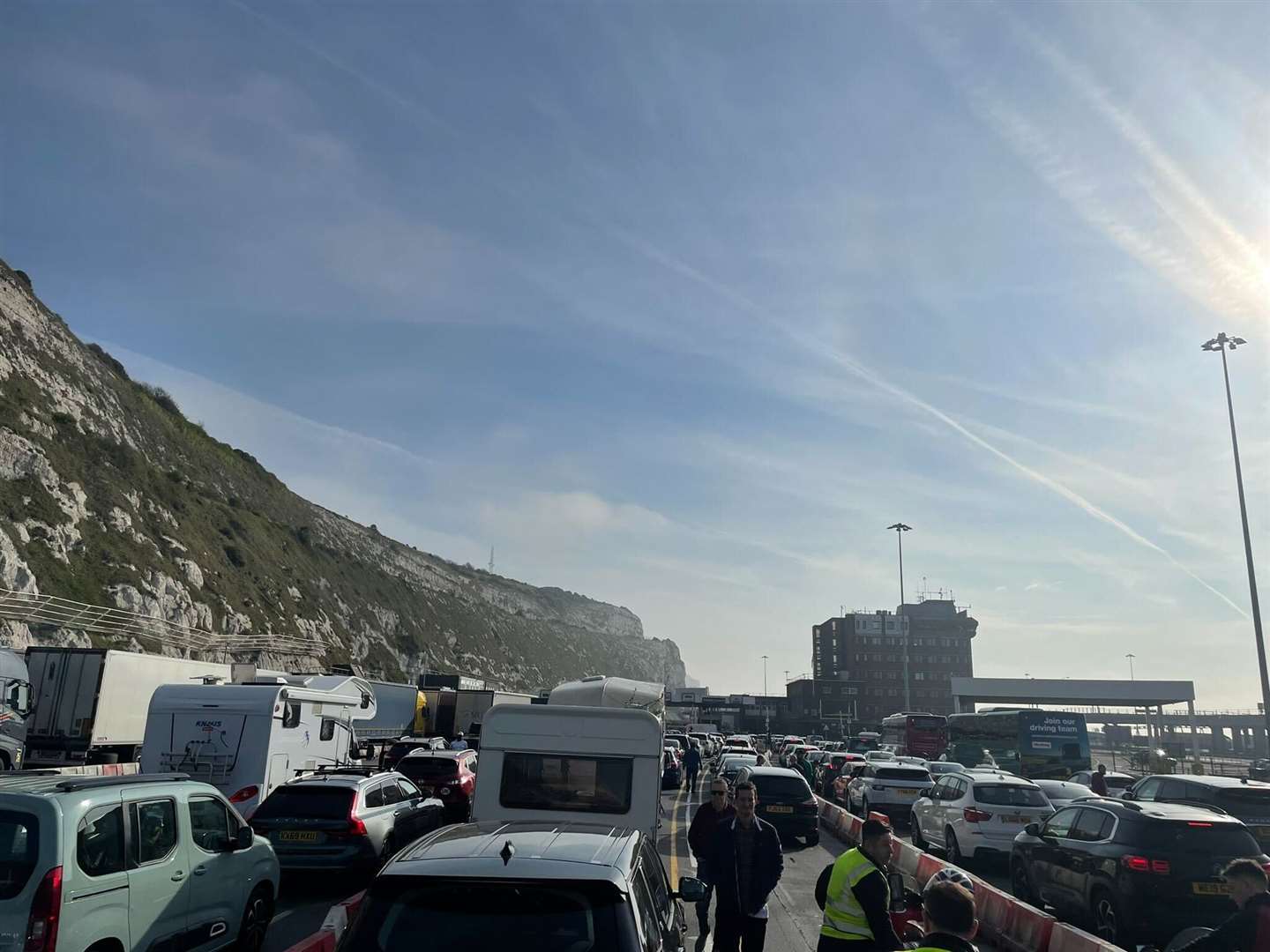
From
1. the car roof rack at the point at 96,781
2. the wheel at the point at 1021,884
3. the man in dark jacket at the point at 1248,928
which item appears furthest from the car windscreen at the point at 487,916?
the wheel at the point at 1021,884

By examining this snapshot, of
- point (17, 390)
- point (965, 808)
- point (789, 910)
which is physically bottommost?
point (789, 910)

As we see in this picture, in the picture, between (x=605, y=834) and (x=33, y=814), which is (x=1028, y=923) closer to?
(x=605, y=834)

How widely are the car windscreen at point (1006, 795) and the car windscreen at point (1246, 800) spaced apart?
2.78 metres

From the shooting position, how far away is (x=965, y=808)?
52.6 feet

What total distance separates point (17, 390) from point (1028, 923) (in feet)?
175

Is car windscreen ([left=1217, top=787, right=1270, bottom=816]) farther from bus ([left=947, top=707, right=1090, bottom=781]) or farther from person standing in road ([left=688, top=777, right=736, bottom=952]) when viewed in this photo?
bus ([left=947, top=707, right=1090, bottom=781])

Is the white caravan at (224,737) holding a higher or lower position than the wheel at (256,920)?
higher

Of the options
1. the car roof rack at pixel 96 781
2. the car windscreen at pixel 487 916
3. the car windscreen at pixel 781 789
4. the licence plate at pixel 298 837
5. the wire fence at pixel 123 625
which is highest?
the wire fence at pixel 123 625

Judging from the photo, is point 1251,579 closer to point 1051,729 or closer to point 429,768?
point 1051,729

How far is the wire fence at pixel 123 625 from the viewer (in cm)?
3638

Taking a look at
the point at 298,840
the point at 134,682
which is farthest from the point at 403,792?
the point at 134,682

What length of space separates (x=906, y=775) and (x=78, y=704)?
829 inches

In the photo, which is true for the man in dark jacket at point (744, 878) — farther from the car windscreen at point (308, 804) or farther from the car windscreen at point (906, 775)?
the car windscreen at point (906, 775)

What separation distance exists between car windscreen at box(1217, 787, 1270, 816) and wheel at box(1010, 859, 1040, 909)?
411 cm
